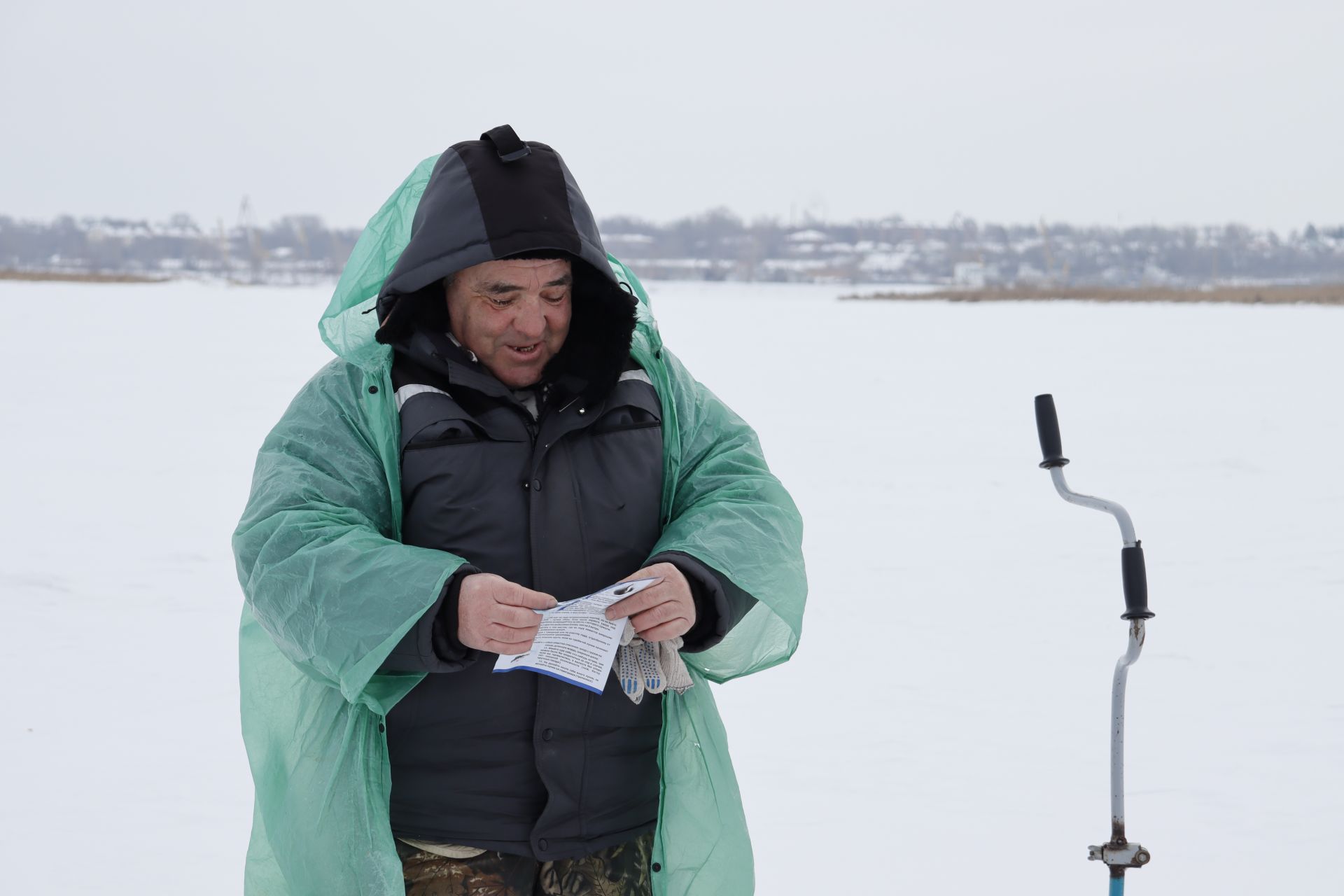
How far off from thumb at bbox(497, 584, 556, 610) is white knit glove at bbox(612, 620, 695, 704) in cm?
21

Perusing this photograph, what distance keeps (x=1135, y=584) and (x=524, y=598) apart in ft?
3.00

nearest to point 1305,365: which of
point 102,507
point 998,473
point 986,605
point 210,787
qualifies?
point 998,473

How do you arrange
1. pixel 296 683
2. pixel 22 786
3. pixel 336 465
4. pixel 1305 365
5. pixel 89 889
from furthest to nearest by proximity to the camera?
pixel 1305 365
pixel 22 786
pixel 89 889
pixel 296 683
pixel 336 465

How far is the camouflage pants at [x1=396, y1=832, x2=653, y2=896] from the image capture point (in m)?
1.80

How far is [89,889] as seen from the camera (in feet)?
10.7

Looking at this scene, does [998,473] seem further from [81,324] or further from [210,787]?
[81,324]

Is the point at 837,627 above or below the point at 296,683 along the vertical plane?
below

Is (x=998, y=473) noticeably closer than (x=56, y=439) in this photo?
Yes

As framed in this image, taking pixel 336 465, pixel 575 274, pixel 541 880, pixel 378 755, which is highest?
pixel 575 274

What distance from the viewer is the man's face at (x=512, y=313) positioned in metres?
1.83

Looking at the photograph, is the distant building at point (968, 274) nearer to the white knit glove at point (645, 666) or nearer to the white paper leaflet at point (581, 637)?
the white knit glove at point (645, 666)

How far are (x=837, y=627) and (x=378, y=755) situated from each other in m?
4.14

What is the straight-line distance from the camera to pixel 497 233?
1763 mm

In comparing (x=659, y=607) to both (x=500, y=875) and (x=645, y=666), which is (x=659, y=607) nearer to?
(x=645, y=666)
